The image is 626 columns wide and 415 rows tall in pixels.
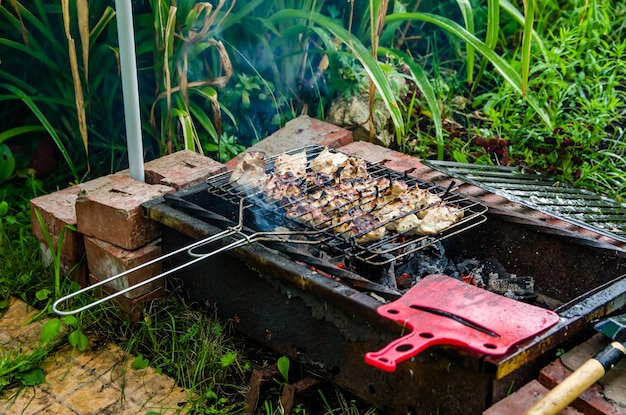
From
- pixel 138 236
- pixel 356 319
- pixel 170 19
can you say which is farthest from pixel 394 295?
pixel 170 19

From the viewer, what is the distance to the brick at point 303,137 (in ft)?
14.5

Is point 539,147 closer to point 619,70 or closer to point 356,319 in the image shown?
point 619,70

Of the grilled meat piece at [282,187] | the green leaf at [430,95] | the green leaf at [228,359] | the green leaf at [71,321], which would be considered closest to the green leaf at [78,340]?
the green leaf at [71,321]

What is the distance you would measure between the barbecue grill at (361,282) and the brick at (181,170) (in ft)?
0.54

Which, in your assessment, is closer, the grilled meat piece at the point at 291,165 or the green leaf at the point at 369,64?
the grilled meat piece at the point at 291,165

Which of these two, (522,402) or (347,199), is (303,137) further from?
(522,402)

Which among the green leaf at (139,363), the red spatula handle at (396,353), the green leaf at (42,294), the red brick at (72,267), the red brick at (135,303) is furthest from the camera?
the red brick at (72,267)

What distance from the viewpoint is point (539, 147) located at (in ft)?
16.0

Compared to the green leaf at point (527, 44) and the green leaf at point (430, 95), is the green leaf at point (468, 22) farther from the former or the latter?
the green leaf at point (527, 44)

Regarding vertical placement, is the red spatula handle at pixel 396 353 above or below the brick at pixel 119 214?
above

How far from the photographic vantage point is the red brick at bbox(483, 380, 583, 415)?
2520mm

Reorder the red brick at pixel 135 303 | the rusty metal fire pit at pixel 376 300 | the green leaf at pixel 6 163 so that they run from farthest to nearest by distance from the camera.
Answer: the green leaf at pixel 6 163 → the red brick at pixel 135 303 → the rusty metal fire pit at pixel 376 300

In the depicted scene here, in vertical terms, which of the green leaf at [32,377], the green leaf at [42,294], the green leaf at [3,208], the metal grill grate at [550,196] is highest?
the metal grill grate at [550,196]

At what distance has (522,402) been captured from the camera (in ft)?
8.41
